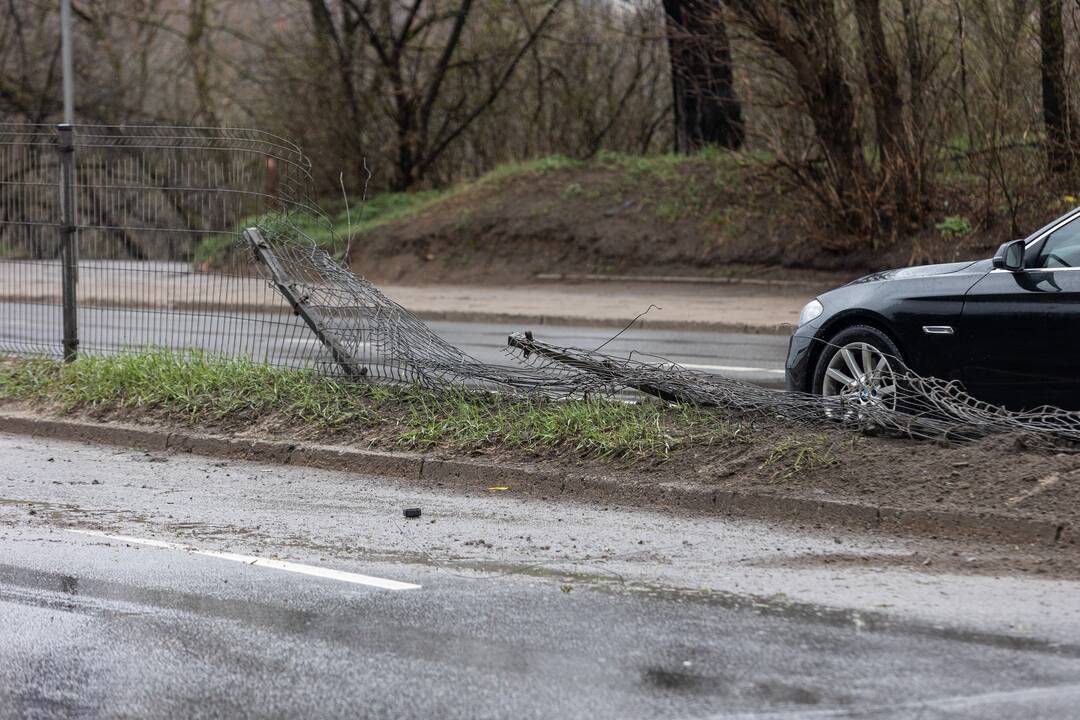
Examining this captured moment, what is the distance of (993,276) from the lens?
25.3 ft

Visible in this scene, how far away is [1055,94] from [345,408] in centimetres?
1231

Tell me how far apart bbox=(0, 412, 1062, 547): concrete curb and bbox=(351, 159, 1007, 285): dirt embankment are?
13203 millimetres

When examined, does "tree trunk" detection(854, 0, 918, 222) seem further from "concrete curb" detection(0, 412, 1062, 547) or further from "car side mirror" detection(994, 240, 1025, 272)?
"concrete curb" detection(0, 412, 1062, 547)

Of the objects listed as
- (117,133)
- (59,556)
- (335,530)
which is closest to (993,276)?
(335,530)

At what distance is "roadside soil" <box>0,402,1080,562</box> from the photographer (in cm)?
636

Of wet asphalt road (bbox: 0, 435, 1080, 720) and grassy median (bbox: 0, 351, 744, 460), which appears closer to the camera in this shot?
wet asphalt road (bbox: 0, 435, 1080, 720)

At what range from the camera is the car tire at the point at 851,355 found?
8.02 meters

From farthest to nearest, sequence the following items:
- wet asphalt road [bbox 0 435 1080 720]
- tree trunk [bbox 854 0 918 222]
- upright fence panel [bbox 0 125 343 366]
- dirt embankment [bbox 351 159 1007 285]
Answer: dirt embankment [bbox 351 159 1007 285] < tree trunk [bbox 854 0 918 222] < upright fence panel [bbox 0 125 343 366] < wet asphalt road [bbox 0 435 1080 720]

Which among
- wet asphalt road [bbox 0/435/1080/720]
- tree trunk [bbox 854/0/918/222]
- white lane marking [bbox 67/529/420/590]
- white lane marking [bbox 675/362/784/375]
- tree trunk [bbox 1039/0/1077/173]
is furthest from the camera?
tree trunk [bbox 854/0/918/222]

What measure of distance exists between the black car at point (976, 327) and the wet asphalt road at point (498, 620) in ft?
6.11

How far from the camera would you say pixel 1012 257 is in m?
7.58

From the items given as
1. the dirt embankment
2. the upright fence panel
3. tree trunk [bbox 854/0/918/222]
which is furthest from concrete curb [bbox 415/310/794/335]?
the upright fence panel

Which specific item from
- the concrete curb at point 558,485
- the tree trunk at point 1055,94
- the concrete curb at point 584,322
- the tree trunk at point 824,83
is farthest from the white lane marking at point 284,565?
the tree trunk at point 824,83

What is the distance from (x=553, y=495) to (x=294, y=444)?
1.95 m
